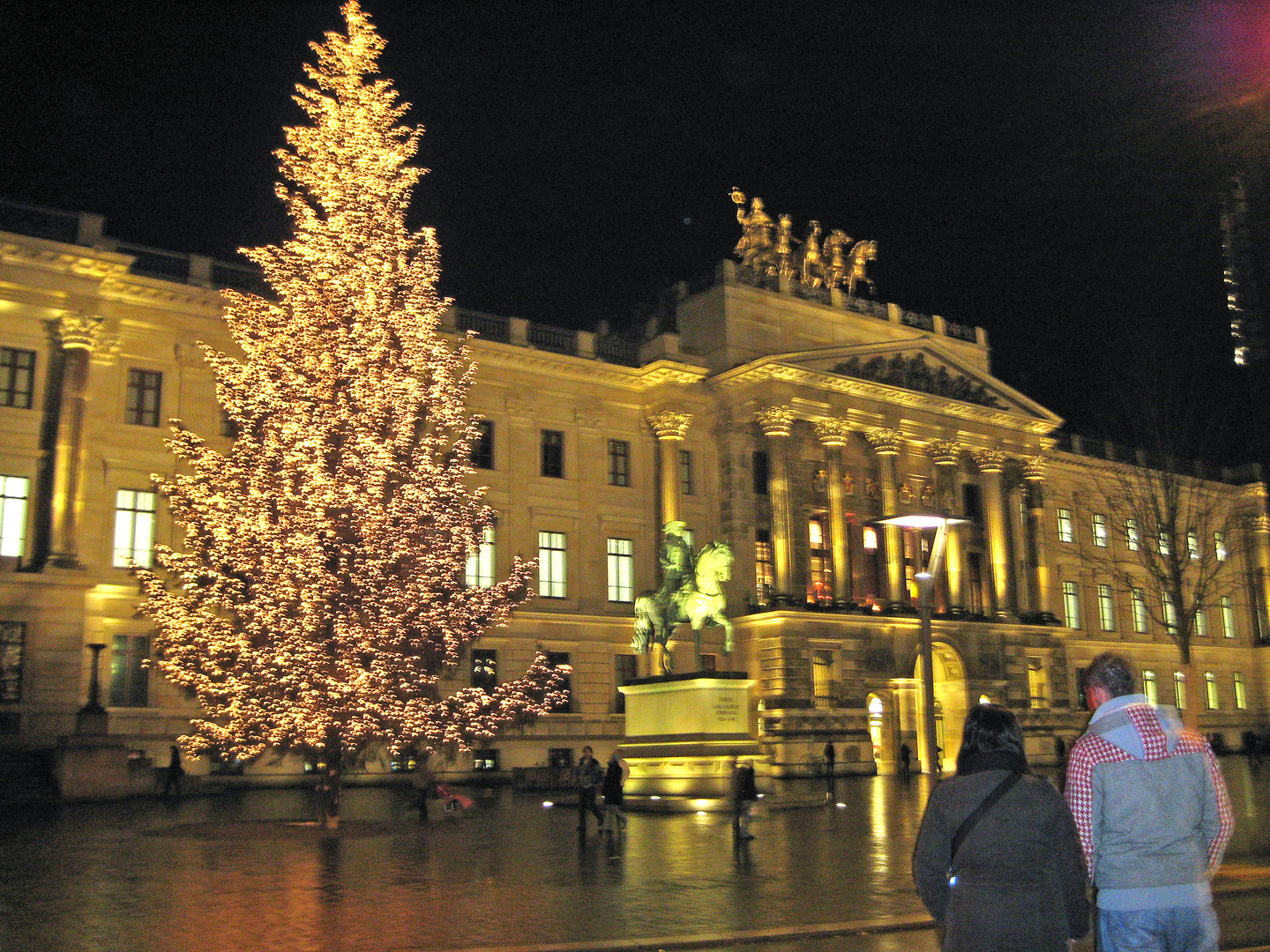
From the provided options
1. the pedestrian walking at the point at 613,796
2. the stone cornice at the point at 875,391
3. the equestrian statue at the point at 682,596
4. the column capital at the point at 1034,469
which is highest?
the stone cornice at the point at 875,391

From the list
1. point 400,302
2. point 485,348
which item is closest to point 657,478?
point 485,348

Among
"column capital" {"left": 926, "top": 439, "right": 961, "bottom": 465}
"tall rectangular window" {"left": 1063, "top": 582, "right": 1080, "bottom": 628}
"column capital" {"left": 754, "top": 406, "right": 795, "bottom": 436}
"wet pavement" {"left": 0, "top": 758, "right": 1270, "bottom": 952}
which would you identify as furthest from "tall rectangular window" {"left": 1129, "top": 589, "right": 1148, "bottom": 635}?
"wet pavement" {"left": 0, "top": 758, "right": 1270, "bottom": 952}

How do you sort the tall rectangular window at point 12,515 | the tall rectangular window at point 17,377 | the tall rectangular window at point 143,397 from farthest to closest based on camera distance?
the tall rectangular window at point 143,397 → the tall rectangular window at point 17,377 → the tall rectangular window at point 12,515

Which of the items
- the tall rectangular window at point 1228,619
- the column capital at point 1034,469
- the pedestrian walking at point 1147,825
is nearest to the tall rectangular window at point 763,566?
the column capital at point 1034,469

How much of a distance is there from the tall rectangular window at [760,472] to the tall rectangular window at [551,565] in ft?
29.7

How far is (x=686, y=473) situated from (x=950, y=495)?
43.7ft

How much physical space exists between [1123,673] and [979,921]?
151 centimetres

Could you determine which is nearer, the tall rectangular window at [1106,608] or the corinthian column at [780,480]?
the corinthian column at [780,480]

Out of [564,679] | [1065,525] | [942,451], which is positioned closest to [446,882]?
[564,679]

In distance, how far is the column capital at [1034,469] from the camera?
5816 centimetres

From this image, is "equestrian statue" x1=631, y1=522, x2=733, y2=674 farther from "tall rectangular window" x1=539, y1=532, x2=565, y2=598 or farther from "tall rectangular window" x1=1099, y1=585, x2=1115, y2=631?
"tall rectangular window" x1=1099, y1=585, x2=1115, y2=631

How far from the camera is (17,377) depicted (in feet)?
118

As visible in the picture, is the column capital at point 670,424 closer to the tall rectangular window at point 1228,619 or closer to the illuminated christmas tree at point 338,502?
the illuminated christmas tree at point 338,502

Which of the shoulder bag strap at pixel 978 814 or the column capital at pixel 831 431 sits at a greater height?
the column capital at pixel 831 431
